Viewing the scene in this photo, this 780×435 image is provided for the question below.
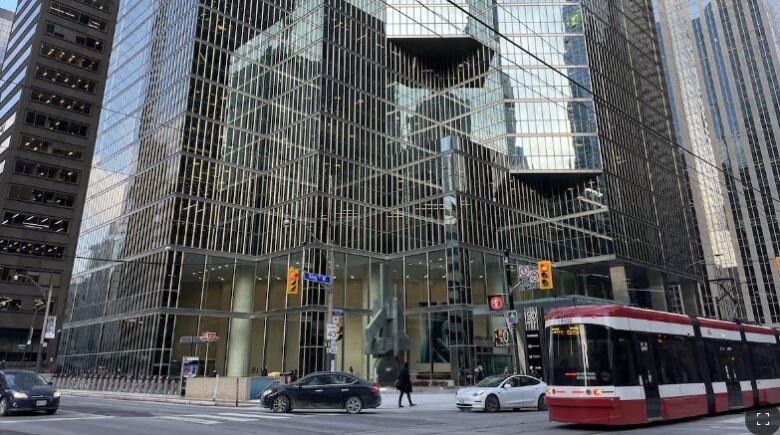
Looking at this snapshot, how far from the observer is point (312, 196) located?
169 feet

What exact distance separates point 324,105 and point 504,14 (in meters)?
25.9

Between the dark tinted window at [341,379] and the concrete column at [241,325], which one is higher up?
the concrete column at [241,325]

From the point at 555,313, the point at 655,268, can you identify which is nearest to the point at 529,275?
the point at 555,313

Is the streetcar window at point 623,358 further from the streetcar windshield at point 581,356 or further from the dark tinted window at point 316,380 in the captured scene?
the dark tinted window at point 316,380

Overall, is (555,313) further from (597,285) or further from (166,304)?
(597,285)

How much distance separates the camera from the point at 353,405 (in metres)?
19.2

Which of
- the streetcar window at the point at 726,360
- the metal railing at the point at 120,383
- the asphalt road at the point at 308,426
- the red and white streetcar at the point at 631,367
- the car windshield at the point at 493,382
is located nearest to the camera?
the asphalt road at the point at 308,426

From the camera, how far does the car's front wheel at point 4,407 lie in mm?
16125

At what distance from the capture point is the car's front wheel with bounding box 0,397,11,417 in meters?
16.1

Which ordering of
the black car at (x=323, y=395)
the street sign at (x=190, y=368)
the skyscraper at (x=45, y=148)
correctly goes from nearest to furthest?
the black car at (x=323, y=395)
the street sign at (x=190, y=368)
the skyscraper at (x=45, y=148)

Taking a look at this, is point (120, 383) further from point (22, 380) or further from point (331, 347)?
point (22, 380)

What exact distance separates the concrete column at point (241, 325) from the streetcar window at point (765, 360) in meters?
47.4

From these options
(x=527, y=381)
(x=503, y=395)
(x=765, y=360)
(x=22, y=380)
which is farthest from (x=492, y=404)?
(x=22, y=380)

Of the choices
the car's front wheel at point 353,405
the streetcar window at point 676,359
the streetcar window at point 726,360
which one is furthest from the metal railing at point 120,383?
the streetcar window at point 726,360
